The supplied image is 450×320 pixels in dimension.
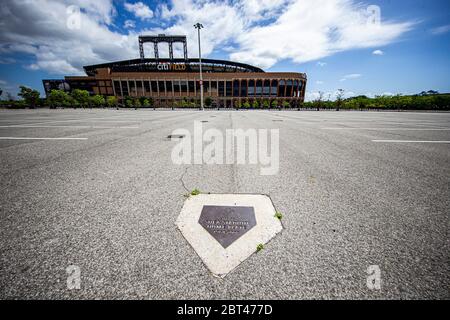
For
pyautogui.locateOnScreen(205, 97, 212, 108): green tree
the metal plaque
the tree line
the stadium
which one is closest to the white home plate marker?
the metal plaque

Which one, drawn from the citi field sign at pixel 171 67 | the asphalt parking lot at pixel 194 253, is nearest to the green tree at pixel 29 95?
the citi field sign at pixel 171 67

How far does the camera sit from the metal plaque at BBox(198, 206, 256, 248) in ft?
5.76

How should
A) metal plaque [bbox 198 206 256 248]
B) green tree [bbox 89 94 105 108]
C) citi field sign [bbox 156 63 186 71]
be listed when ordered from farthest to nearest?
citi field sign [bbox 156 63 186 71], green tree [bbox 89 94 105 108], metal plaque [bbox 198 206 256 248]

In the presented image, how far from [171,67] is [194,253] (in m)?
86.7

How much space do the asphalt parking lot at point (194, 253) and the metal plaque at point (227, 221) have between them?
0.29 metres

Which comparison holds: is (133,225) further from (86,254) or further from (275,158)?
(275,158)

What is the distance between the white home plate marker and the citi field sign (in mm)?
83820

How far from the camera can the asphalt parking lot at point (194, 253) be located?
1278 mm

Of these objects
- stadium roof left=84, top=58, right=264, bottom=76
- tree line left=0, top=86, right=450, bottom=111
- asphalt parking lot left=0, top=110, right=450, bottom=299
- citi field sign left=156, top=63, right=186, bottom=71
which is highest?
stadium roof left=84, top=58, right=264, bottom=76

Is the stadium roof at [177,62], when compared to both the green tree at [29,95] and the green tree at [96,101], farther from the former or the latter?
the green tree at [29,95]

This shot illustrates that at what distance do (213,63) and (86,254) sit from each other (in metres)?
93.4

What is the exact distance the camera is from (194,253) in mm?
1553

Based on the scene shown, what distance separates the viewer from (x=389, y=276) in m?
1.37

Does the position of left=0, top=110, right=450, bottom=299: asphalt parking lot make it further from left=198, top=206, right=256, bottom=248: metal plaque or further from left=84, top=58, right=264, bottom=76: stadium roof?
left=84, top=58, right=264, bottom=76: stadium roof
